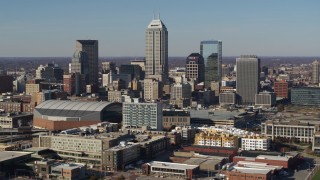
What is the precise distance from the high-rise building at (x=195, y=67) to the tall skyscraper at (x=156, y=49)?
3.88 meters

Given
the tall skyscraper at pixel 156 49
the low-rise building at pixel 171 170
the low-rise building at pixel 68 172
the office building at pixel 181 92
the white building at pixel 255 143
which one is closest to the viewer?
the low-rise building at pixel 68 172

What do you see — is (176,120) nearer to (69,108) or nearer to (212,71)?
(69,108)

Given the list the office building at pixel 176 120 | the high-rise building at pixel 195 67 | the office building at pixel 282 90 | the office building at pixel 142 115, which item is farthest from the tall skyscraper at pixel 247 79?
the office building at pixel 142 115

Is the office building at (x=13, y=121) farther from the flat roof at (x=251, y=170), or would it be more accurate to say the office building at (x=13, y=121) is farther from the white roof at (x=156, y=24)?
the white roof at (x=156, y=24)

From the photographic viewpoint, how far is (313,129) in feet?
140

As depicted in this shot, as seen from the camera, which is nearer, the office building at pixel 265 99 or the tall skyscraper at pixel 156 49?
the office building at pixel 265 99

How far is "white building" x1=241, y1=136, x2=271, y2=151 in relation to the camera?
1496 inches

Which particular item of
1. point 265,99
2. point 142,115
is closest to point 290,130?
point 142,115

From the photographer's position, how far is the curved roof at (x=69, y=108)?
153ft

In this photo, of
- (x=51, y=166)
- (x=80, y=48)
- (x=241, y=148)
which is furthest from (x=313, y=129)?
(x=80, y=48)

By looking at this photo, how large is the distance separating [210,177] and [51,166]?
875cm

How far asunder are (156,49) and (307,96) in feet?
91.5

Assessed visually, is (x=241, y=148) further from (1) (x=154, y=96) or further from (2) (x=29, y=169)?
(1) (x=154, y=96)

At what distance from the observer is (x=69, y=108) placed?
4756 centimetres
